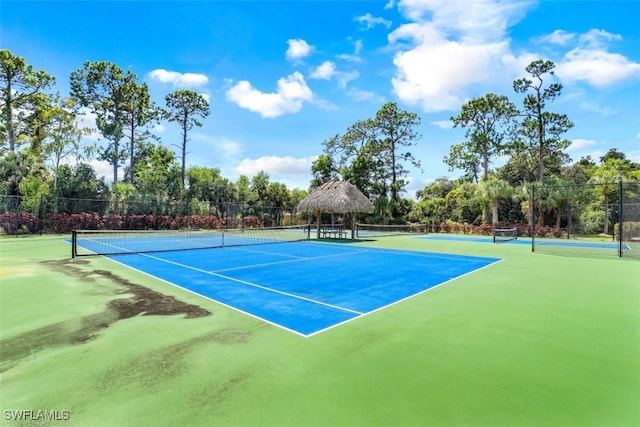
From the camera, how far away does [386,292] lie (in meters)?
7.05

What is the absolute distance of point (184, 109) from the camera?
34.7m

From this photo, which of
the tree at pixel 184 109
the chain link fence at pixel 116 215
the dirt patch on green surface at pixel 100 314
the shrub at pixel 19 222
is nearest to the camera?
the dirt patch on green surface at pixel 100 314

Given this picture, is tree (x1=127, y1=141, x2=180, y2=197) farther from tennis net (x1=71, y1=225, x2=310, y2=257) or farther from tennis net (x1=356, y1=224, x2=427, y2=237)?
tennis net (x1=356, y1=224, x2=427, y2=237)

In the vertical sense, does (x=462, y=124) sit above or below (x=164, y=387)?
above

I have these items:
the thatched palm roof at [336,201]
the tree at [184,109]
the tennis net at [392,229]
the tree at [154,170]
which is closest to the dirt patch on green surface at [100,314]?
the thatched palm roof at [336,201]

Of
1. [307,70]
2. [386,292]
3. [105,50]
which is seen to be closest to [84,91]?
[105,50]

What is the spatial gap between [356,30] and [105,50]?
2799cm

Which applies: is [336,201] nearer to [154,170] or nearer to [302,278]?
[302,278]

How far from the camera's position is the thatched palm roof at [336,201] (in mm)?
20953

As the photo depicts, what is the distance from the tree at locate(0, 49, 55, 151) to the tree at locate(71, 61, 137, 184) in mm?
3346

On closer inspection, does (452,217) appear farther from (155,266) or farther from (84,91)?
(84,91)

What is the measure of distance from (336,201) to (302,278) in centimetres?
1294

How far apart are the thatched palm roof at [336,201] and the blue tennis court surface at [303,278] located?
299 inches

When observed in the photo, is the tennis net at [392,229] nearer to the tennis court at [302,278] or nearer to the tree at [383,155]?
the tree at [383,155]
